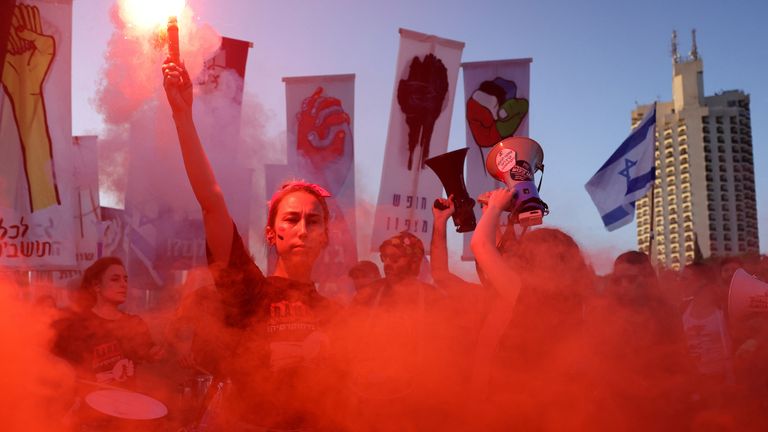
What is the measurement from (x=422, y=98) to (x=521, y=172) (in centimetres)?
736

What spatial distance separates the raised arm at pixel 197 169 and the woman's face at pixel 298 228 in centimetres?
34

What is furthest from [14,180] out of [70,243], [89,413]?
[89,413]

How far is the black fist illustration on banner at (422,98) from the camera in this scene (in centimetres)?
991

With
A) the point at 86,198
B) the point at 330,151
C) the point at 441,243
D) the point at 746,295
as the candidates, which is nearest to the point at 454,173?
the point at 441,243

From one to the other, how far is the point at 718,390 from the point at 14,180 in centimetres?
643

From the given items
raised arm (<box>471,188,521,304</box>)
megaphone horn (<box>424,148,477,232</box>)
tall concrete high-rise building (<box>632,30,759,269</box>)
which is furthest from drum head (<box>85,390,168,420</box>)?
tall concrete high-rise building (<box>632,30,759,269</box>)

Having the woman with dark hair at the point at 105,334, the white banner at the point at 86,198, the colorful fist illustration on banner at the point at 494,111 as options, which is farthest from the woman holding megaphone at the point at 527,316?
the colorful fist illustration on banner at the point at 494,111

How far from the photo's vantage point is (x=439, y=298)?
12.5 feet

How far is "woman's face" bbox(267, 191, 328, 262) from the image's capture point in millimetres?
2582

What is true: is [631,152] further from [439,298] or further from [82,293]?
[82,293]

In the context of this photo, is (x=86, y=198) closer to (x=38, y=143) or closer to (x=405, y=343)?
(x=38, y=143)

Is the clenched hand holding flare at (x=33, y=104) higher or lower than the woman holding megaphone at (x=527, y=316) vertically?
higher

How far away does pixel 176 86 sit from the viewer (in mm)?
2262

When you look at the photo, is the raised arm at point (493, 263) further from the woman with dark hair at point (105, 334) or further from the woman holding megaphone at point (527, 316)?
the woman with dark hair at point (105, 334)
